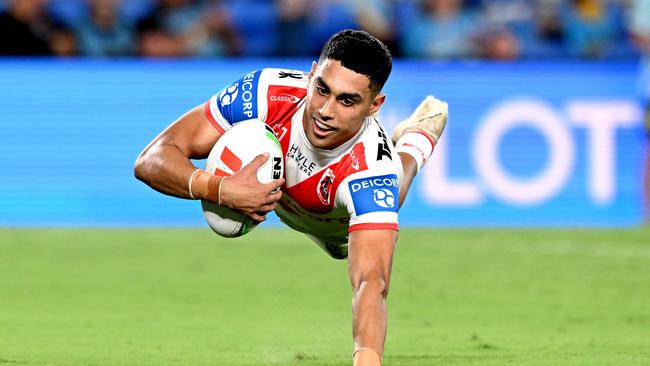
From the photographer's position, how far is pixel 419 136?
856 centimetres

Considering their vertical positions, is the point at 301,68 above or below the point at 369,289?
above

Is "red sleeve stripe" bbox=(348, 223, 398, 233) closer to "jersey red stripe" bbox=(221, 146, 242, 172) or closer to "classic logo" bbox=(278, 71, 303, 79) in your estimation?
"jersey red stripe" bbox=(221, 146, 242, 172)

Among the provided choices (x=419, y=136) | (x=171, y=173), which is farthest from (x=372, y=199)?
(x=419, y=136)

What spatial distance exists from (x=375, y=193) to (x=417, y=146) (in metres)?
1.89

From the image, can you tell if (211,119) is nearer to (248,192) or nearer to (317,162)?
(317,162)

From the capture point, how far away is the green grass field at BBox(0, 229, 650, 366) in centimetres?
772

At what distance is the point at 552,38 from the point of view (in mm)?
18562

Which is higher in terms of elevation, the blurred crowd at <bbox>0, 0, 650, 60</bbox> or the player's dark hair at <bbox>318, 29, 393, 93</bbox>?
the blurred crowd at <bbox>0, 0, 650, 60</bbox>

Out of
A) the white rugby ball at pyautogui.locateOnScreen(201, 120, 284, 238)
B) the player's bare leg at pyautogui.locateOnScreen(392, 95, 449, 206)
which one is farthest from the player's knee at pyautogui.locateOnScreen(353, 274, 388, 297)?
the player's bare leg at pyautogui.locateOnScreen(392, 95, 449, 206)

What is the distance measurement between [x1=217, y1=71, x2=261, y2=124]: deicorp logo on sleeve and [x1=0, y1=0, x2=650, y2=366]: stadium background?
117 inches

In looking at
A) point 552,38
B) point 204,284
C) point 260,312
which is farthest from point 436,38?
point 260,312

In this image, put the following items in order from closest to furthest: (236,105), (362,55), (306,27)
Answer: (362,55)
(236,105)
(306,27)

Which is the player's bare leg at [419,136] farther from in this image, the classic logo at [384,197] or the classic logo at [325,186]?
the classic logo at [384,197]

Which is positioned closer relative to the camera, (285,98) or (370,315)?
(370,315)
